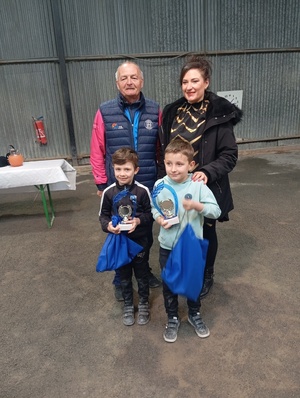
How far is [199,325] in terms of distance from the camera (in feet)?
6.12

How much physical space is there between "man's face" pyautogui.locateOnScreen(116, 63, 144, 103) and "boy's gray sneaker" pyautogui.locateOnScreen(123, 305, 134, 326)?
135 centimetres

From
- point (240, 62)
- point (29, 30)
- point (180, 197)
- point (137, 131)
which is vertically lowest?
point (180, 197)

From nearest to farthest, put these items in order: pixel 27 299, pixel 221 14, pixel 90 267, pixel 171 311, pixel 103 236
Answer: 1. pixel 171 311
2. pixel 27 299
3. pixel 90 267
4. pixel 103 236
5. pixel 221 14

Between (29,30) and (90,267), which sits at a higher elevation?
(29,30)

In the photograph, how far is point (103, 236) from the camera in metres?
3.27

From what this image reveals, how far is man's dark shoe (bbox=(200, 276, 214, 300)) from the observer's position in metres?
2.21

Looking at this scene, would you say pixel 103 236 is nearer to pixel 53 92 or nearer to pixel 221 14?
pixel 53 92

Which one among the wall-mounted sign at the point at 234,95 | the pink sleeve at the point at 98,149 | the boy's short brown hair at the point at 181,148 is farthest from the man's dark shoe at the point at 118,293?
the wall-mounted sign at the point at 234,95

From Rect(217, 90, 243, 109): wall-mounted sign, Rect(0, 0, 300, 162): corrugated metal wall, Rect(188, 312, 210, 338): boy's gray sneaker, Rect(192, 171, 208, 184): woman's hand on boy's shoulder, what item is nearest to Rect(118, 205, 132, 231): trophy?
Rect(192, 171, 208, 184): woman's hand on boy's shoulder

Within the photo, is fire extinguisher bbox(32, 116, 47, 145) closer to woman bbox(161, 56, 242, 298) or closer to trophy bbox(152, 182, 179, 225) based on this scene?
woman bbox(161, 56, 242, 298)

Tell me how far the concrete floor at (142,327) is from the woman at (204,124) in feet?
2.82

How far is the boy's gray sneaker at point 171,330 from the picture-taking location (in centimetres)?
182

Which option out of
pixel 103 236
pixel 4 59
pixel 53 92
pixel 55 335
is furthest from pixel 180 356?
pixel 4 59

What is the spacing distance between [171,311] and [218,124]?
1135mm
